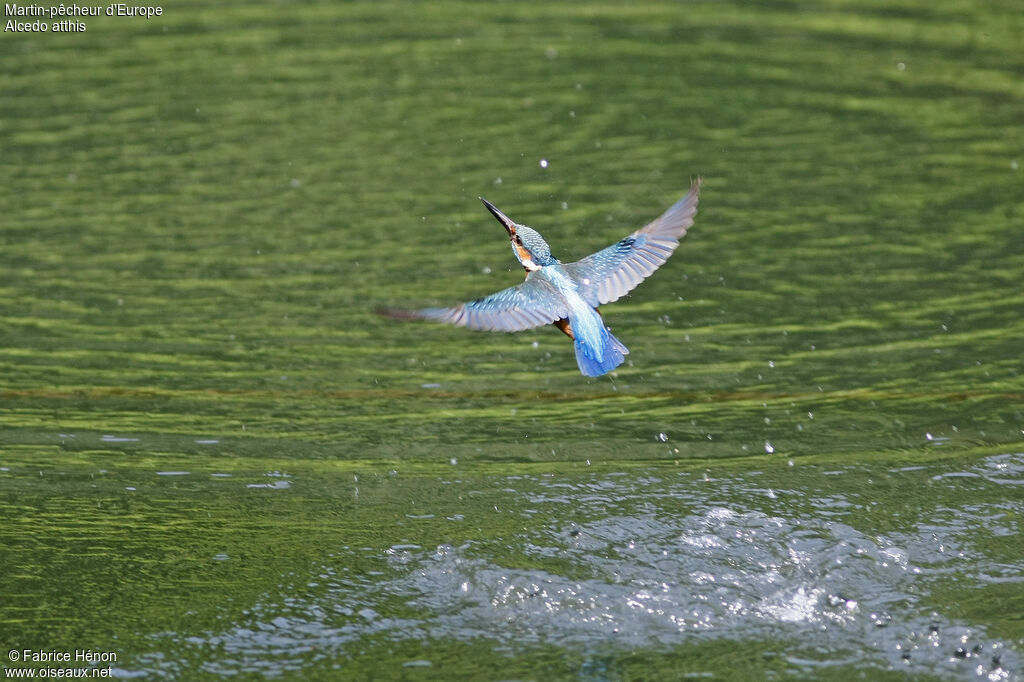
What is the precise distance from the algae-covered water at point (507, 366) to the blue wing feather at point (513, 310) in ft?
2.30

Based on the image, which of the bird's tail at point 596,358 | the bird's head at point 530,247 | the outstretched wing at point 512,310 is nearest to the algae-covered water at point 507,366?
the bird's tail at point 596,358

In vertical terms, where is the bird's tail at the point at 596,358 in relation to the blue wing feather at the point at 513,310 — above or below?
below

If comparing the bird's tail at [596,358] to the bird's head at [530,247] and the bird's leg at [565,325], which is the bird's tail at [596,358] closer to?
the bird's leg at [565,325]

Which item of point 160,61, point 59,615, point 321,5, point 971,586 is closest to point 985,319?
point 971,586

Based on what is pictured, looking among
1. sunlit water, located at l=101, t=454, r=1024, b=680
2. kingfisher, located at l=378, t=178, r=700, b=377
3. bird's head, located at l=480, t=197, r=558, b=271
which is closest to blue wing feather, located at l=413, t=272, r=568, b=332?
kingfisher, located at l=378, t=178, r=700, b=377

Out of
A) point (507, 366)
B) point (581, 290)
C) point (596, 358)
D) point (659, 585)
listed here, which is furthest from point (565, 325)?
point (507, 366)

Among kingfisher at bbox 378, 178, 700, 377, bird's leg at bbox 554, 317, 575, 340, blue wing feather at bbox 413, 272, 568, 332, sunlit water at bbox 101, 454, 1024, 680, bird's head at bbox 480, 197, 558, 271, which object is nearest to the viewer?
sunlit water at bbox 101, 454, 1024, 680

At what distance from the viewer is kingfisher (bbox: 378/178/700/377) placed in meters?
4.23

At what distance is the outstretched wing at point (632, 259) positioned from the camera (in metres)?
4.55

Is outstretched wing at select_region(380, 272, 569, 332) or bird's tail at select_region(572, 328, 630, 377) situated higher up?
outstretched wing at select_region(380, 272, 569, 332)

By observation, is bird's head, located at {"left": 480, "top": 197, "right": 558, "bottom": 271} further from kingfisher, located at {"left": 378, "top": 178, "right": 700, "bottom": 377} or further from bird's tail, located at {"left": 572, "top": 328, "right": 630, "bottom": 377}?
bird's tail, located at {"left": 572, "top": 328, "right": 630, "bottom": 377}

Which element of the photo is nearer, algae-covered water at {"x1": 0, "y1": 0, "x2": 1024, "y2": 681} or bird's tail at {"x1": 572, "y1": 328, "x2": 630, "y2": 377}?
algae-covered water at {"x1": 0, "y1": 0, "x2": 1024, "y2": 681}

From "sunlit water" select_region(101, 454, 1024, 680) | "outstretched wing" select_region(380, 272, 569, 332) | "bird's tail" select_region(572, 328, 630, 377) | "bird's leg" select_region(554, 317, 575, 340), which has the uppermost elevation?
"outstretched wing" select_region(380, 272, 569, 332)

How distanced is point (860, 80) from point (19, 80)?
6.22 meters
